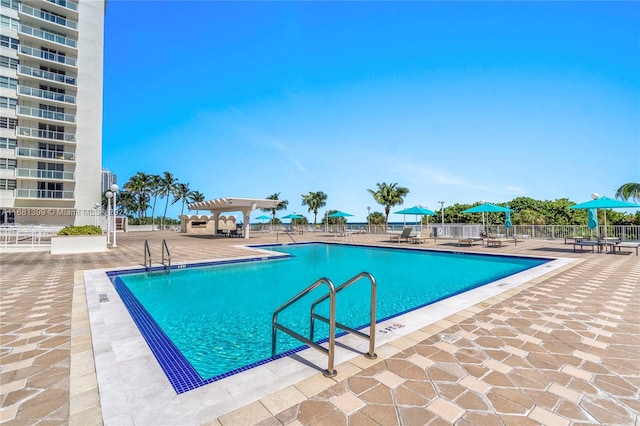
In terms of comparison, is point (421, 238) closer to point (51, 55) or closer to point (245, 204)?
point (245, 204)

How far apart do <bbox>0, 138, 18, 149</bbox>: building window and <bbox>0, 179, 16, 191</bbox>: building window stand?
2.85 m

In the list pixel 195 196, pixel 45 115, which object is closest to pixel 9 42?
pixel 45 115

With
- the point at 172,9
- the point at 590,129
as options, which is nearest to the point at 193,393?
the point at 172,9

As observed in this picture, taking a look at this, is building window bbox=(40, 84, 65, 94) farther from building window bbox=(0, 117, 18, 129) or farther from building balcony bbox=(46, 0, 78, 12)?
building balcony bbox=(46, 0, 78, 12)

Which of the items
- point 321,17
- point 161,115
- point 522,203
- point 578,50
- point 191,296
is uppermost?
point 161,115

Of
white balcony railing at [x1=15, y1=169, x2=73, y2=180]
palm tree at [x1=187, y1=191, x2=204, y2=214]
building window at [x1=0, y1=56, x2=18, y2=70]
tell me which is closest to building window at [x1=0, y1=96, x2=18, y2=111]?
building window at [x1=0, y1=56, x2=18, y2=70]

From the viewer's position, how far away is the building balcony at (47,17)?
81.7ft

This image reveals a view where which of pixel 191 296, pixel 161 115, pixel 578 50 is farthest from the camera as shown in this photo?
pixel 161 115

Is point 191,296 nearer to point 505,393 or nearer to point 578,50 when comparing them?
point 505,393

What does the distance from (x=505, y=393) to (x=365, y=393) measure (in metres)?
1.17

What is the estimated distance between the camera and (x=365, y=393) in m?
2.35

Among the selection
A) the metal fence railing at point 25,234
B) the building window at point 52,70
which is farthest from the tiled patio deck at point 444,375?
the building window at point 52,70

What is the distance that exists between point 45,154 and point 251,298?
1219 inches

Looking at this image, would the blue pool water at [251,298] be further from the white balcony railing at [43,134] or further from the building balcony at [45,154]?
the white balcony railing at [43,134]
